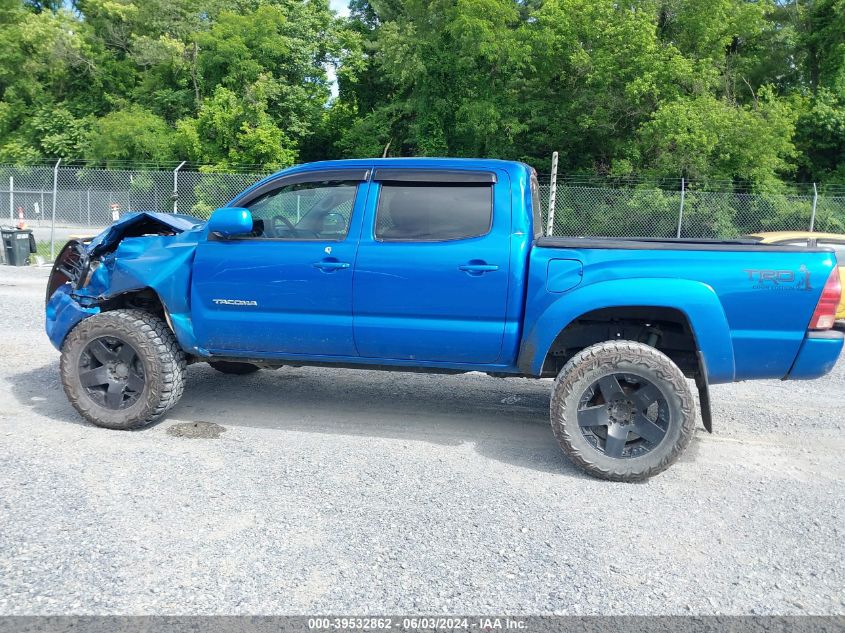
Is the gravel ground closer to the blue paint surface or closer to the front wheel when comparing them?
the front wheel

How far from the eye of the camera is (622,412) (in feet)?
14.5

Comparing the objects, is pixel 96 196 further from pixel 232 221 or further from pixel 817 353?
pixel 817 353

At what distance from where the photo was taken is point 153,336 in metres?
5.01

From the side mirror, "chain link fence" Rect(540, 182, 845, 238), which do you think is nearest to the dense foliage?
"chain link fence" Rect(540, 182, 845, 238)

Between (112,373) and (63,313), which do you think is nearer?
(112,373)

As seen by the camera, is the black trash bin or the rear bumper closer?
the rear bumper

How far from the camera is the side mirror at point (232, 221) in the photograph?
4758 millimetres

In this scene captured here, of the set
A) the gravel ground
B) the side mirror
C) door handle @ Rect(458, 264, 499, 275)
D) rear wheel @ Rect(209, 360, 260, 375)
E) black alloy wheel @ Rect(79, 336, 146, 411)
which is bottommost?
the gravel ground

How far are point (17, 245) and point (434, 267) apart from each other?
15576mm

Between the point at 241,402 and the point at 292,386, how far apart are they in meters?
0.64

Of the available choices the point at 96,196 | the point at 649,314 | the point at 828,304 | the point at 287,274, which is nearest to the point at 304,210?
the point at 287,274

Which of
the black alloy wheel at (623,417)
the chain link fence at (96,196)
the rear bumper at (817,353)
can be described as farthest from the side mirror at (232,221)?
the chain link fence at (96,196)

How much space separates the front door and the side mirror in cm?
19

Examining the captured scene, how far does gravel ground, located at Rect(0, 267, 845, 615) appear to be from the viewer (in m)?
3.04
